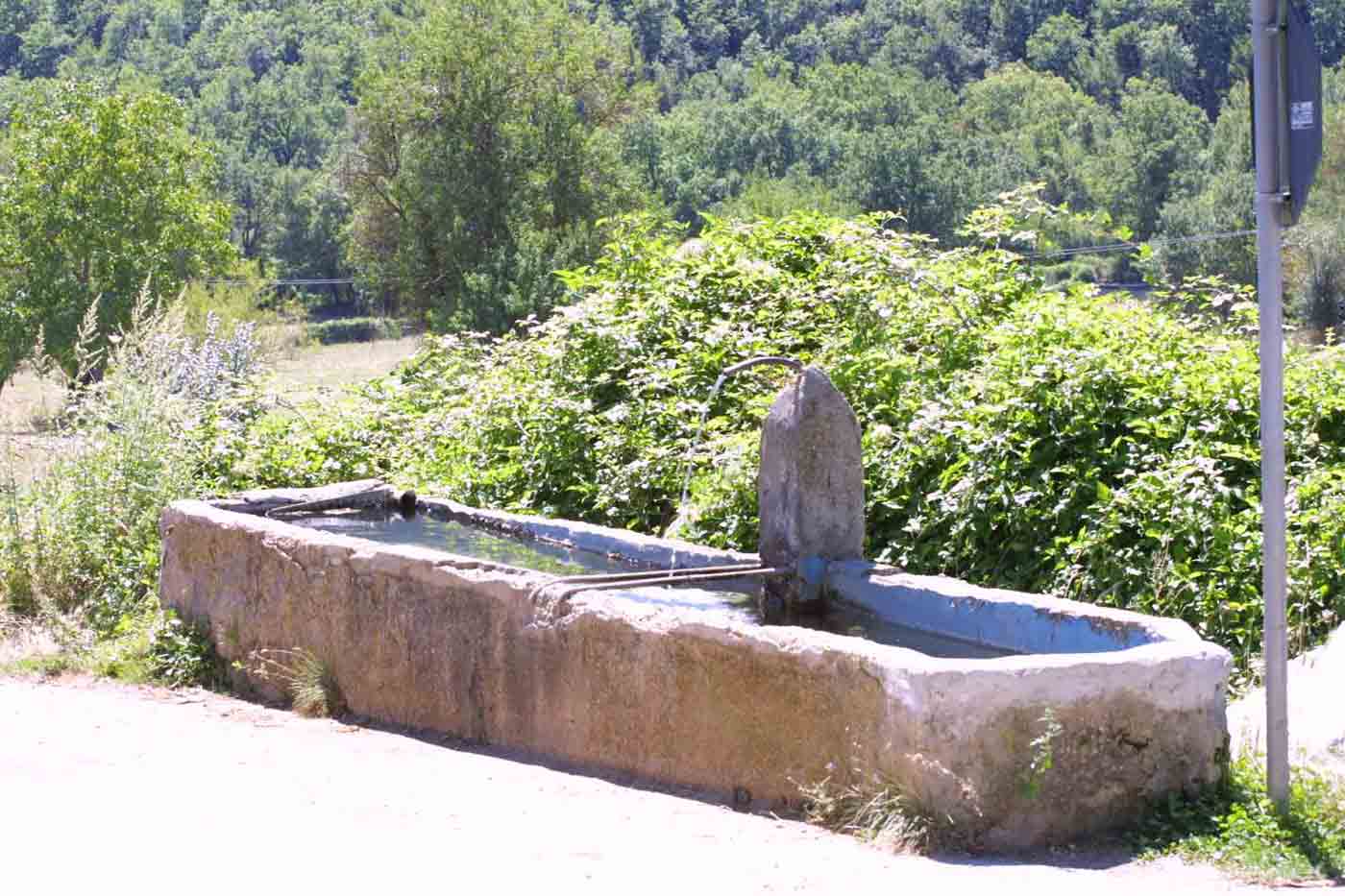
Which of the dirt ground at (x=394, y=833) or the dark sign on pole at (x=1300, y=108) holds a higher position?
the dark sign on pole at (x=1300, y=108)

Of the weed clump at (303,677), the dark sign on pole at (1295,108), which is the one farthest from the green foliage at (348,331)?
the dark sign on pole at (1295,108)

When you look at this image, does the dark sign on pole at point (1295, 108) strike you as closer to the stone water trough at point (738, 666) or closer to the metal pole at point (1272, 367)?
the metal pole at point (1272, 367)

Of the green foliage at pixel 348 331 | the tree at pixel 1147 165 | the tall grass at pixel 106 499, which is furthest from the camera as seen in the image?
the tree at pixel 1147 165

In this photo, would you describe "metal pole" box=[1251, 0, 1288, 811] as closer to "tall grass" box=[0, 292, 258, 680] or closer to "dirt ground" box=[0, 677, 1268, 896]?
"dirt ground" box=[0, 677, 1268, 896]

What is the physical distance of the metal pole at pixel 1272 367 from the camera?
446cm

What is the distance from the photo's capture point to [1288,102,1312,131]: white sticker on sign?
443 cm

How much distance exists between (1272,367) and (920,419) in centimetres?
361

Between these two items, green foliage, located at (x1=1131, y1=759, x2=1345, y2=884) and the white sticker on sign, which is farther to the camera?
the white sticker on sign

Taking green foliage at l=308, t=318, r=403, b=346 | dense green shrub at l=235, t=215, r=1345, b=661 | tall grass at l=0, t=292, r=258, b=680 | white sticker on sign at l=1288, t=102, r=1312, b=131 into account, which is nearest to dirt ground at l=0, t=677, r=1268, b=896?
white sticker on sign at l=1288, t=102, r=1312, b=131

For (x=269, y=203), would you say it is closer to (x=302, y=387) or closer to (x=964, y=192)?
(x=964, y=192)

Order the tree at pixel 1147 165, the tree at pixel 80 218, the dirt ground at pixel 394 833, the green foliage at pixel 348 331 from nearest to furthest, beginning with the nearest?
1. the dirt ground at pixel 394 833
2. the tree at pixel 80 218
3. the green foliage at pixel 348 331
4. the tree at pixel 1147 165

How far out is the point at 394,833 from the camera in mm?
4875

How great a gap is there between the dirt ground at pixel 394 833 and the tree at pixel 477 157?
3030cm

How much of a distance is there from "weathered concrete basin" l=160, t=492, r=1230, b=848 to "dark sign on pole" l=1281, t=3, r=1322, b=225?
4.61 feet
